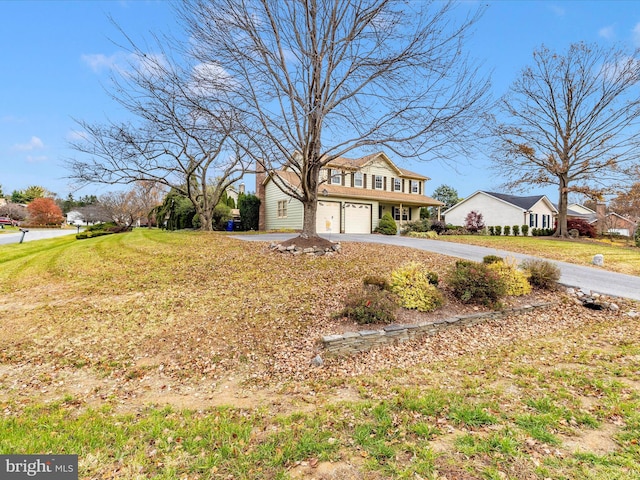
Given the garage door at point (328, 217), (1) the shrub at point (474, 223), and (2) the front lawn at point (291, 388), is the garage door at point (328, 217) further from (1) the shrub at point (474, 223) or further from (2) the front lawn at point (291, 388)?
(1) the shrub at point (474, 223)

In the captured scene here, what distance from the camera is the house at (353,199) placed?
73.0 feet

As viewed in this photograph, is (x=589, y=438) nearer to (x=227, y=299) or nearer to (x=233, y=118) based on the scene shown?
(x=227, y=299)

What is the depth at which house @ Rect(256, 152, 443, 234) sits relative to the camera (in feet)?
73.0

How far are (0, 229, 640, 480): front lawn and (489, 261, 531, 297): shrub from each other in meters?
0.76

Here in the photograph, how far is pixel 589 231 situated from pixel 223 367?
34.8 meters

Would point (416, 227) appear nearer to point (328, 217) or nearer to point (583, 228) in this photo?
point (328, 217)

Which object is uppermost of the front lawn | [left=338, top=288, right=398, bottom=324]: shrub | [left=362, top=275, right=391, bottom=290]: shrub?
[left=362, top=275, right=391, bottom=290]: shrub

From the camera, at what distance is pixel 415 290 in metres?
6.64

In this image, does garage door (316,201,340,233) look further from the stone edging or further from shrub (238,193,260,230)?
the stone edging

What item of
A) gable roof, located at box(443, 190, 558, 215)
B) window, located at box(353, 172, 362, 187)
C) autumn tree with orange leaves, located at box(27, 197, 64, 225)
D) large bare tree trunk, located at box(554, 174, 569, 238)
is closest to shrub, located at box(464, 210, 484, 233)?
gable roof, located at box(443, 190, 558, 215)

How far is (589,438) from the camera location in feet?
9.04

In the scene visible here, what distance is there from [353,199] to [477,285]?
16881 mm

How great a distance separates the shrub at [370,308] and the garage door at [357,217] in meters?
17.0

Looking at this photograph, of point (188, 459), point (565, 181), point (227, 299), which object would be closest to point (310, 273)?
point (227, 299)
